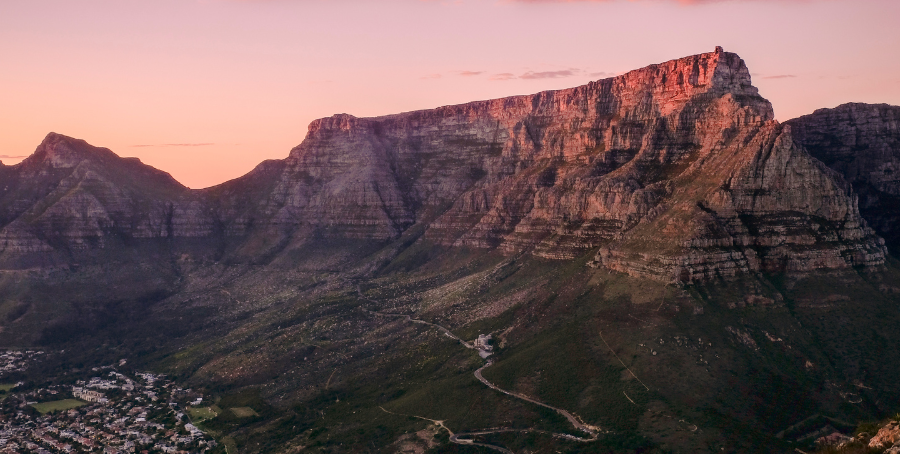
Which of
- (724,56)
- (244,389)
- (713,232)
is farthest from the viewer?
(724,56)

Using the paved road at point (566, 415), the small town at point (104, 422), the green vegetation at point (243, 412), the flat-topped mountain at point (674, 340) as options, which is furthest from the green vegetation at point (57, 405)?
the paved road at point (566, 415)

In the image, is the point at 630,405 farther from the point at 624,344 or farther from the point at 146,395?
the point at 146,395

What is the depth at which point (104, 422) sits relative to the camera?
174000mm

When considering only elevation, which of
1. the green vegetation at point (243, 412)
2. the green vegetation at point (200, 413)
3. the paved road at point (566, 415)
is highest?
the paved road at point (566, 415)

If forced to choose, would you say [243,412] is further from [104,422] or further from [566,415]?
[566,415]

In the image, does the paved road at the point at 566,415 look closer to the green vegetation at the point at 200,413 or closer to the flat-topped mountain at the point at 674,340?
the flat-topped mountain at the point at 674,340

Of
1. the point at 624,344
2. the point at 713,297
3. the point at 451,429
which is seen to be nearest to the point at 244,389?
the point at 451,429

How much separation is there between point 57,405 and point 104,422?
80.0 feet

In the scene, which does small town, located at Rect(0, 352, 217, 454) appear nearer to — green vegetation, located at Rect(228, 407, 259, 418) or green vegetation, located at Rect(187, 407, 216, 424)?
green vegetation, located at Rect(187, 407, 216, 424)

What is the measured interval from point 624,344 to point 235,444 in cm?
7115

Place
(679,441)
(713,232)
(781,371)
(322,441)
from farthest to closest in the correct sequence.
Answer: (713,232) → (322,441) → (781,371) → (679,441)

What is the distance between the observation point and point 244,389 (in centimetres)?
18412

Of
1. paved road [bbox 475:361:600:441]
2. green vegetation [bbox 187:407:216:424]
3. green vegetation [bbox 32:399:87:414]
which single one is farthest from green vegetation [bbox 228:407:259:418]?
paved road [bbox 475:361:600:441]

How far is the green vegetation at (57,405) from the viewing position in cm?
A: 18725
